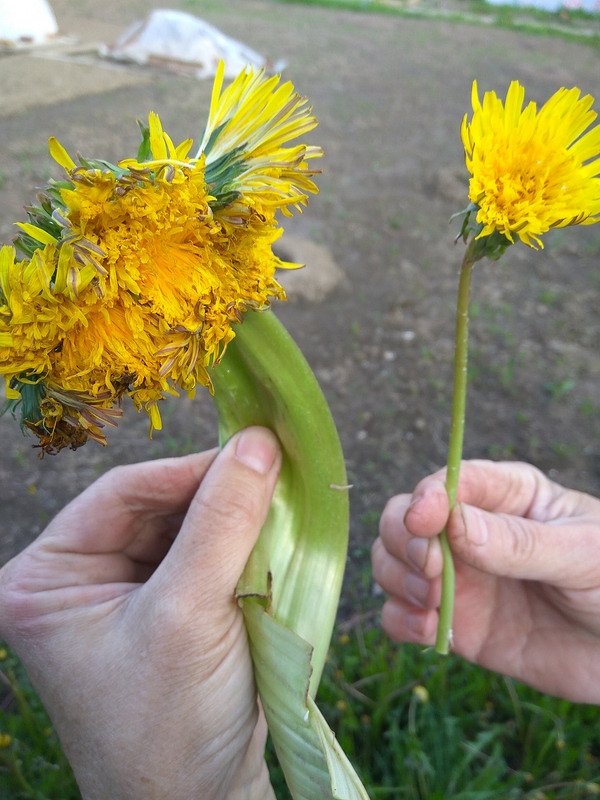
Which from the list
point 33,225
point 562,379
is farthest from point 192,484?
point 562,379

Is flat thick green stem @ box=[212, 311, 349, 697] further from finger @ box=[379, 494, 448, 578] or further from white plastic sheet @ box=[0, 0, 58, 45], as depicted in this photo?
white plastic sheet @ box=[0, 0, 58, 45]

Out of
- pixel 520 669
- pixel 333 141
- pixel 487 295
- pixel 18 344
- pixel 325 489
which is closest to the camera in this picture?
pixel 18 344

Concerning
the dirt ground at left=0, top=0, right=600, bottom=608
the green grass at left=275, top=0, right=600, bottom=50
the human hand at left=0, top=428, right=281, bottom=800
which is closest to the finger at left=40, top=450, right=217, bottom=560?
the human hand at left=0, top=428, right=281, bottom=800

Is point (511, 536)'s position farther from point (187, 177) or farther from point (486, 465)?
point (187, 177)

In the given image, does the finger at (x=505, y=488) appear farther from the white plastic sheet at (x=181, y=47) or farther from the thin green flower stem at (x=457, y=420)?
the white plastic sheet at (x=181, y=47)

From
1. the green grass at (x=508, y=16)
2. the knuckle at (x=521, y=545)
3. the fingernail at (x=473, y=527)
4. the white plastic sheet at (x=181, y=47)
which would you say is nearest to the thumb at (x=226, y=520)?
the fingernail at (x=473, y=527)

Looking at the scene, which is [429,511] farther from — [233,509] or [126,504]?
[126,504]
